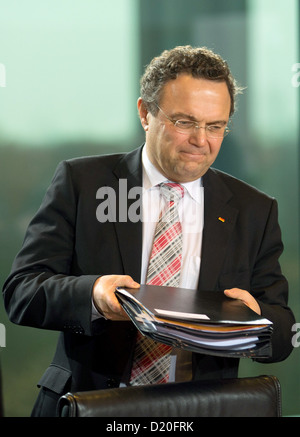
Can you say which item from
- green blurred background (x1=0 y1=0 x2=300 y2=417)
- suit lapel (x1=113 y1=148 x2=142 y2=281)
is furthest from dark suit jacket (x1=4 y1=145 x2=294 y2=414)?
green blurred background (x1=0 y1=0 x2=300 y2=417)

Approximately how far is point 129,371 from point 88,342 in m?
0.16

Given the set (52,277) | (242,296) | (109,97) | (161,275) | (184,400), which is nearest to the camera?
(184,400)

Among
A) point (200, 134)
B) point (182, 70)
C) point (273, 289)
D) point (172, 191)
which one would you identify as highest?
point (182, 70)

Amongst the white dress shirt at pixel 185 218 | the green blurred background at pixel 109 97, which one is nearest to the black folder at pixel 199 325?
the white dress shirt at pixel 185 218

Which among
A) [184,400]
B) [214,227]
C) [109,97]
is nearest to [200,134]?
[214,227]

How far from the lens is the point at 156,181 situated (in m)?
2.19

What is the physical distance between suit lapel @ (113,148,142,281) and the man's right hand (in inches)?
12.4

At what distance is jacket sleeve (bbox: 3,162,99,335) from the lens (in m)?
1.81

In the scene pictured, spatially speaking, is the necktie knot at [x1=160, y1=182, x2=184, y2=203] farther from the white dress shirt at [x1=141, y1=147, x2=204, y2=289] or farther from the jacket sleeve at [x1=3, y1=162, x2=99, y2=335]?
the jacket sleeve at [x1=3, y1=162, x2=99, y2=335]

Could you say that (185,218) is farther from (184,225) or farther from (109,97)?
(109,97)

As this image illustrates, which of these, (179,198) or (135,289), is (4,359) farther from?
(135,289)

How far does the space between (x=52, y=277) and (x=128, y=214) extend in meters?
0.35

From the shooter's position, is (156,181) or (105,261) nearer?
(105,261)

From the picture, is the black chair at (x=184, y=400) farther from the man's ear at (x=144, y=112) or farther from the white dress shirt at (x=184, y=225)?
the man's ear at (x=144, y=112)
